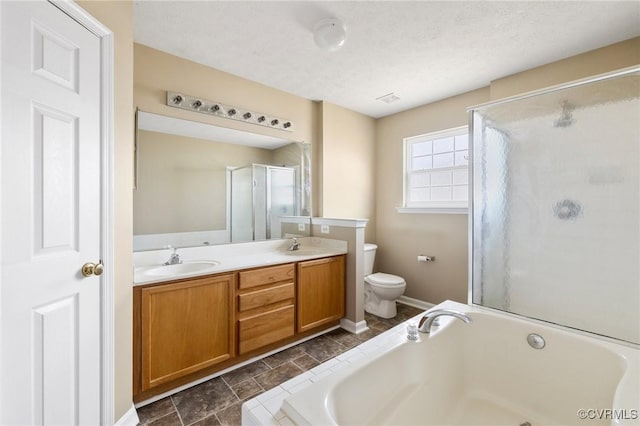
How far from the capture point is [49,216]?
108 cm

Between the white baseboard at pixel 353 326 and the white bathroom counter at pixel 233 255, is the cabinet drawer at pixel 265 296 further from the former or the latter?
the white baseboard at pixel 353 326

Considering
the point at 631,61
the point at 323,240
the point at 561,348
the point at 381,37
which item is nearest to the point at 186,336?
the point at 323,240

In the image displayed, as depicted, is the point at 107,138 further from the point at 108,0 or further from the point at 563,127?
the point at 563,127

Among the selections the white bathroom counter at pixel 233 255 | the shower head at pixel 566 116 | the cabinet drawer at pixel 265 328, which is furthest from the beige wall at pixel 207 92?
the shower head at pixel 566 116

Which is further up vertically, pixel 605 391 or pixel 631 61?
pixel 631 61

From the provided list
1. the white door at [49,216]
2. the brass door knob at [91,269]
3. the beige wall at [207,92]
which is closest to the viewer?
the white door at [49,216]

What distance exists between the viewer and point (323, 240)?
113 inches

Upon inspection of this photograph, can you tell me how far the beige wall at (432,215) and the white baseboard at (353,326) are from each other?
2.92 ft

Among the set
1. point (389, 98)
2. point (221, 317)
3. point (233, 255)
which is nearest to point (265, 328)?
point (221, 317)

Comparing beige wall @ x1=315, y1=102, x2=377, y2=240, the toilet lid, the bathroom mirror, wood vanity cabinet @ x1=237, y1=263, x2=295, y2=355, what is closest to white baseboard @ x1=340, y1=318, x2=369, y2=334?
the toilet lid

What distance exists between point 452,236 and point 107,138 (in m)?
2.98

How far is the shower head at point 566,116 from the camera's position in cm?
152

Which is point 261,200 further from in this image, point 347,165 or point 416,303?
point 416,303

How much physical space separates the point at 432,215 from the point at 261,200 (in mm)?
1907
